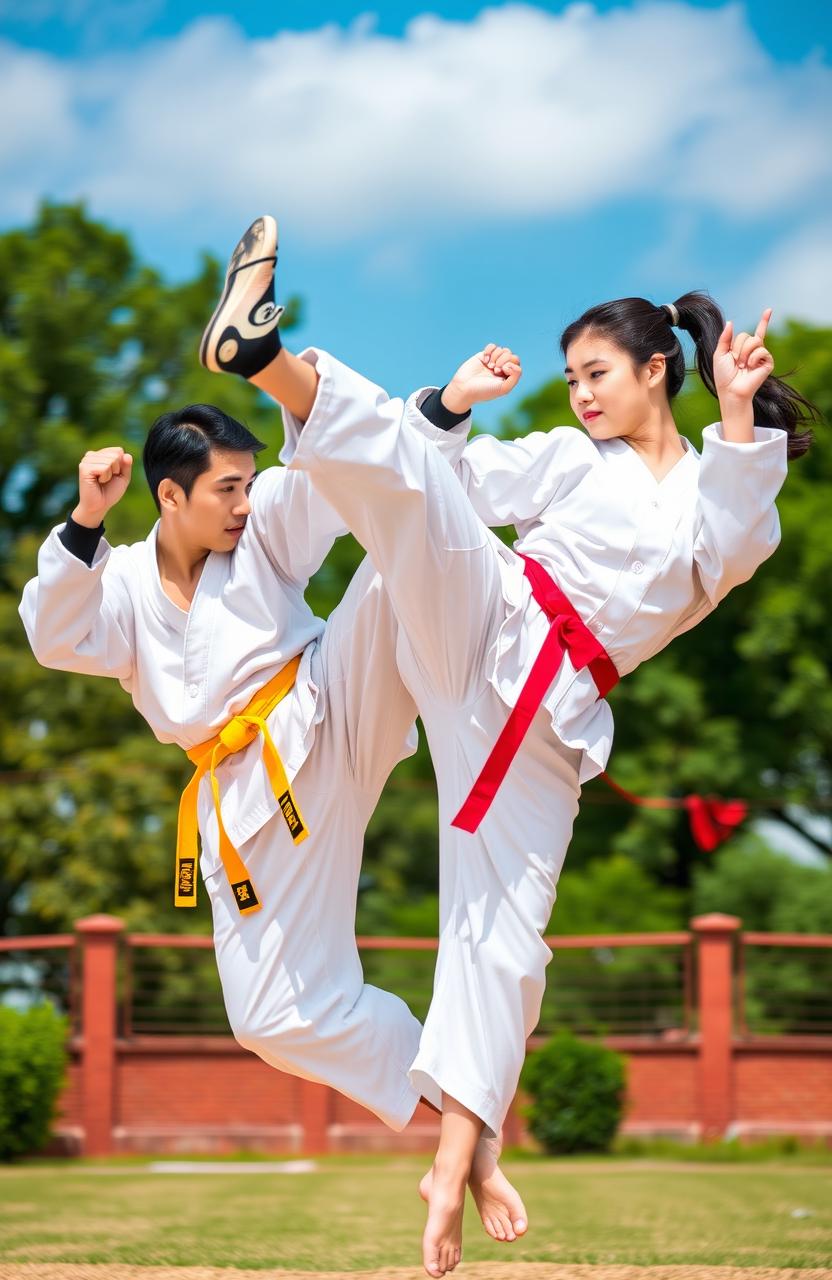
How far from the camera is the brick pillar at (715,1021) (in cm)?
1245

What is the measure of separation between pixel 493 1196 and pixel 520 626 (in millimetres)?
1310

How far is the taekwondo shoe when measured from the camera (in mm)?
3004

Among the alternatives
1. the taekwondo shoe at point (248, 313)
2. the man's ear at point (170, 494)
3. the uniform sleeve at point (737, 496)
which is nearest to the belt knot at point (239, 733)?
the man's ear at point (170, 494)

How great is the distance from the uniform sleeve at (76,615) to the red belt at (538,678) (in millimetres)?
1040

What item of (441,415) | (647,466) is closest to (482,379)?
(441,415)

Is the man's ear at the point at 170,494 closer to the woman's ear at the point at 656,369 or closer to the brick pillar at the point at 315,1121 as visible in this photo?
the woman's ear at the point at 656,369

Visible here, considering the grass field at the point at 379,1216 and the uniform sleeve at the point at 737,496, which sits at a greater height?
the uniform sleeve at the point at 737,496

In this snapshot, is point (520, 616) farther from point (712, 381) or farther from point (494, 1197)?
point (494, 1197)

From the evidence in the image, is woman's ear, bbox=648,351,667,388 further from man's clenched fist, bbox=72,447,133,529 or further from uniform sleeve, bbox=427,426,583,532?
man's clenched fist, bbox=72,447,133,529

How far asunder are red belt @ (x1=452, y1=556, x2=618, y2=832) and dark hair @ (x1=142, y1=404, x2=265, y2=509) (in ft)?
3.07

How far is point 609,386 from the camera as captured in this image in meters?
3.71

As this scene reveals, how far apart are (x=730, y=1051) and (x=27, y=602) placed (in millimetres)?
9989

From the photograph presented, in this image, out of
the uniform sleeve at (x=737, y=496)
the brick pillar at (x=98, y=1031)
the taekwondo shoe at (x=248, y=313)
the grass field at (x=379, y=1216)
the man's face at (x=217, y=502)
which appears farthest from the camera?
the brick pillar at (x=98, y=1031)

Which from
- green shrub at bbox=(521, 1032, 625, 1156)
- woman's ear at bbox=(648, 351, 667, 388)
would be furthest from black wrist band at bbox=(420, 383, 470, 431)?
green shrub at bbox=(521, 1032, 625, 1156)
